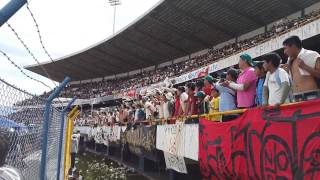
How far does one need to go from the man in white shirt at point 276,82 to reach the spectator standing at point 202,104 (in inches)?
118

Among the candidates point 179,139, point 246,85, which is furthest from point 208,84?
point 246,85

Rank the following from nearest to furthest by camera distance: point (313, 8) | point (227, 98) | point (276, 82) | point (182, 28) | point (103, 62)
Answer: point (276, 82), point (227, 98), point (313, 8), point (182, 28), point (103, 62)

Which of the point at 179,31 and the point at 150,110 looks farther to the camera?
the point at 179,31

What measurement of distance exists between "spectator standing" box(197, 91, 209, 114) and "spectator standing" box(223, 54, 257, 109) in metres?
1.90

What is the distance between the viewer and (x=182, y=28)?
29.8 metres

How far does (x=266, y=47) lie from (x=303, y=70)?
46.0 ft

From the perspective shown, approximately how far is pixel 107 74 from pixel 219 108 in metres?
46.9

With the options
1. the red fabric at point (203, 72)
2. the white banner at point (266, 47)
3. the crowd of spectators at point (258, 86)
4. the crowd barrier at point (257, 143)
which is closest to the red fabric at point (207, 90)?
the crowd of spectators at point (258, 86)

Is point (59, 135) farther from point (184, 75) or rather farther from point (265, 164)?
point (184, 75)

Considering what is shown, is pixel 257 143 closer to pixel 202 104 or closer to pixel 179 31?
pixel 202 104

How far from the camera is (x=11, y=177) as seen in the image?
96.1 inches

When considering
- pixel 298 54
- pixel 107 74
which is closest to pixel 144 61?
pixel 107 74

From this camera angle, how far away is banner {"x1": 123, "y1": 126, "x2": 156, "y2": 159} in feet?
38.4

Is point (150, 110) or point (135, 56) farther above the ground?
point (135, 56)
